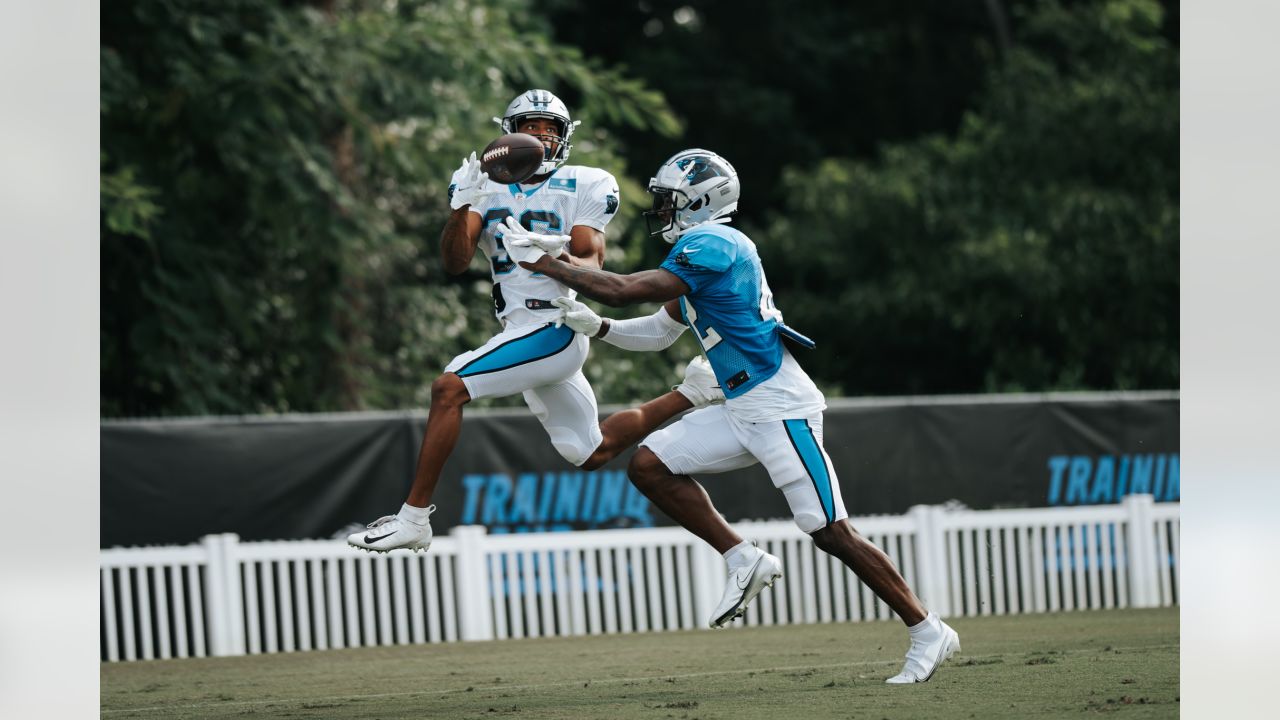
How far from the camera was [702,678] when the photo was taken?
8.30 m

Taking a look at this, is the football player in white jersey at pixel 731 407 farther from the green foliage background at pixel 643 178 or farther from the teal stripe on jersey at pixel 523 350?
the green foliage background at pixel 643 178

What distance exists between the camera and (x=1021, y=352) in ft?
73.9

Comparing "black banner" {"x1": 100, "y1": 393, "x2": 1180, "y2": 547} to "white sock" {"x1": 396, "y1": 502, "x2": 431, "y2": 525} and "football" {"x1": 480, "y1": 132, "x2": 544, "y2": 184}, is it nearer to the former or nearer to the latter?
"white sock" {"x1": 396, "y1": 502, "x2": 431, "y2": 525}

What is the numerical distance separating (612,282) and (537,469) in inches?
226

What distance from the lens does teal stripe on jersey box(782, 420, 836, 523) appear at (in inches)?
286

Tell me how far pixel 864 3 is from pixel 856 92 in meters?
1.61

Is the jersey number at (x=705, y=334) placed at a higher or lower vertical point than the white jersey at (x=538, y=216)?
lower

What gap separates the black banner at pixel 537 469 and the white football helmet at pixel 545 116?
4.97 m

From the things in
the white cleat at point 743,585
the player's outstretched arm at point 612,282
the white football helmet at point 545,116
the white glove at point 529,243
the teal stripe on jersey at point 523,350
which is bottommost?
the white cleat at point 743,585

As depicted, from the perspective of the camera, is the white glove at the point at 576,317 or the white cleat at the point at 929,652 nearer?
the white cleat at the point at 929,652

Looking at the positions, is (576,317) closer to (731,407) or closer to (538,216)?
(538,216)

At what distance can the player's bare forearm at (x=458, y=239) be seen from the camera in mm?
7512

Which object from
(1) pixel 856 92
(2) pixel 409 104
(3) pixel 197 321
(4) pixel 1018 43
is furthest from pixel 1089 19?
(3) pixel 197 321

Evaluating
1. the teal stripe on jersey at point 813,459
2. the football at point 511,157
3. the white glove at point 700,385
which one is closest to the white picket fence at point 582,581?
the white glove at point 700,385
